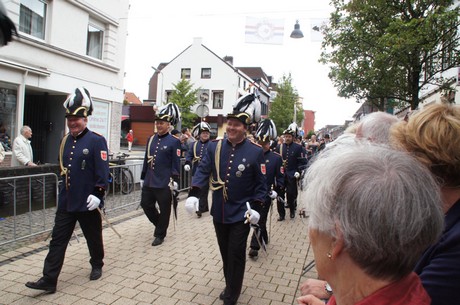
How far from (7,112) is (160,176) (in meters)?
7.71

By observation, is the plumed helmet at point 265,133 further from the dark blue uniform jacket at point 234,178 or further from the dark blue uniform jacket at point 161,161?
the dark blue uniform jacket at point 234,178

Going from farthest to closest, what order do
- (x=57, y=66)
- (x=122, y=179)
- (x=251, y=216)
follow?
(x=57, y=66) < (x=122, y=179) < (x=251, y=216)

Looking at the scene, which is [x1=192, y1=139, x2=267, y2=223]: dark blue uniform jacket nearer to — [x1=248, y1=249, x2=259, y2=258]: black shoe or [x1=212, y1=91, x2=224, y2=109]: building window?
[x1=248, y1=249, x2=259, y2=258]: black shoe

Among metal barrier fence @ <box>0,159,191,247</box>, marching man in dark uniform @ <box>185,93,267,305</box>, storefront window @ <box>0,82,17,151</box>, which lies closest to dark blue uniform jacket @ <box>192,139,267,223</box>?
marching man in dark uniform @ <box>185,93,267,305</box>

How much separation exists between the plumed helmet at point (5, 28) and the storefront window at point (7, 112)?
35.2ft

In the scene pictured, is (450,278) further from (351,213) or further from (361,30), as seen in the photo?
(361,30)

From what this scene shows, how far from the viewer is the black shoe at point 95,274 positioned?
15.0 feet

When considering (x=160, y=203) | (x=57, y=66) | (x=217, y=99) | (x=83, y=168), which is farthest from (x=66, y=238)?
(x=217, y=99)

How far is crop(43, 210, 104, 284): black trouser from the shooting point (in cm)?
409

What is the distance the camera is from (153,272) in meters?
4.93

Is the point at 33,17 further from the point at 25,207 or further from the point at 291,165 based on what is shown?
the point at 291,165

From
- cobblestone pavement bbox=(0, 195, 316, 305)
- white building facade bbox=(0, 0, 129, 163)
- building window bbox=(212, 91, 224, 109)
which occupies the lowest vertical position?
cobblestone pavement bbox=(0, 195, 316, 305)

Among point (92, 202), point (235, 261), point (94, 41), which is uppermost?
point (94, 41)

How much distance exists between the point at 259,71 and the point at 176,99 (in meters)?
32.8
